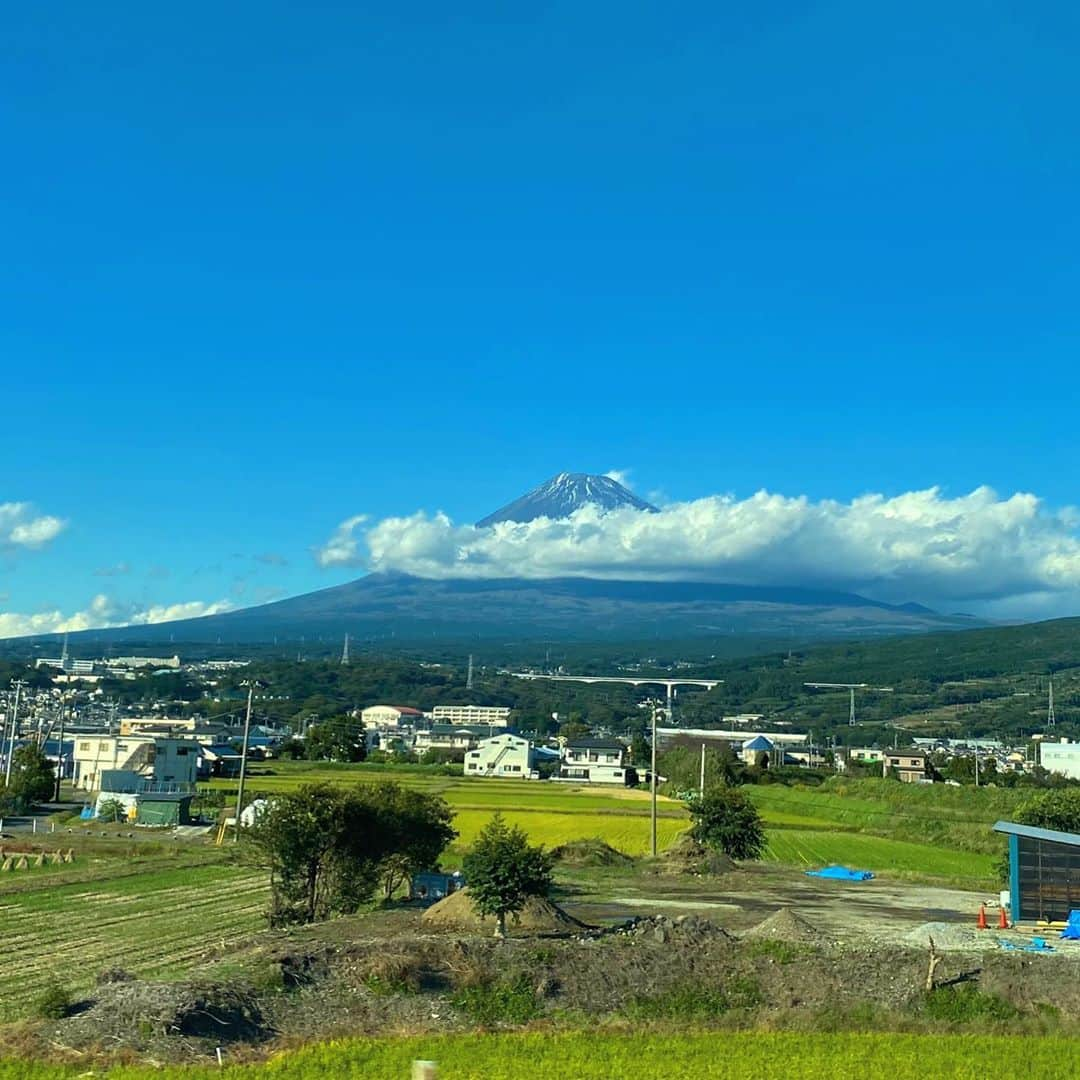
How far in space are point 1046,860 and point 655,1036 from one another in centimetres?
1555

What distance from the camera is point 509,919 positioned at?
25438 millimetres

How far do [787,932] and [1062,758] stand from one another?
3443 inches

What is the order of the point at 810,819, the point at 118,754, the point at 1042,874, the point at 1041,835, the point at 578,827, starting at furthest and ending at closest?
1. the point at 118,754
2. the point at 810,819
3. the point at 578,827
4. the point at 1042,874
5. the point at 1041,835

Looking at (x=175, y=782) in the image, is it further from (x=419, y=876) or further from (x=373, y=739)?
(x=373, y=739)

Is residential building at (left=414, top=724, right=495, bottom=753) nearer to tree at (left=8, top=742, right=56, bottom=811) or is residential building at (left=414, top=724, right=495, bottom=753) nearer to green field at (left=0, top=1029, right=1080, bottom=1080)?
tree at (left=8, top=742, right=56, bottom=811)

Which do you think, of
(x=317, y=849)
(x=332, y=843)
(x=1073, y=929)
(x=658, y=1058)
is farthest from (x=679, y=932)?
(x=1073, y=929)

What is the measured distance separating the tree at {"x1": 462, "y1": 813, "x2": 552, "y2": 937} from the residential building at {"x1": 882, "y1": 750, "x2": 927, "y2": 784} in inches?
3143

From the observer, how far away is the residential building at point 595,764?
96875 millimetres

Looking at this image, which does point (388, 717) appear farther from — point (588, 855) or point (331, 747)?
point (588, 855)

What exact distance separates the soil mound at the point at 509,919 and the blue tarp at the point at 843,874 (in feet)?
55.6

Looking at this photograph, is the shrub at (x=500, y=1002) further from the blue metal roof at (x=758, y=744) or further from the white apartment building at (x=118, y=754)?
the blue metal roof at (x=758, y=744)

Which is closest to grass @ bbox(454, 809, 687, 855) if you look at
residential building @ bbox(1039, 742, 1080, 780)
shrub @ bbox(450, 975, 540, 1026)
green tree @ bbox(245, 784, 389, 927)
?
green tree @ bbox(245, 784, 389, 927)

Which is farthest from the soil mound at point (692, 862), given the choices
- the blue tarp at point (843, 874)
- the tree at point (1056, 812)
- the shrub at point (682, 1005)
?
the shrub at point (682, 1005)

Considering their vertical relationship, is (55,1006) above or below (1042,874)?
below
